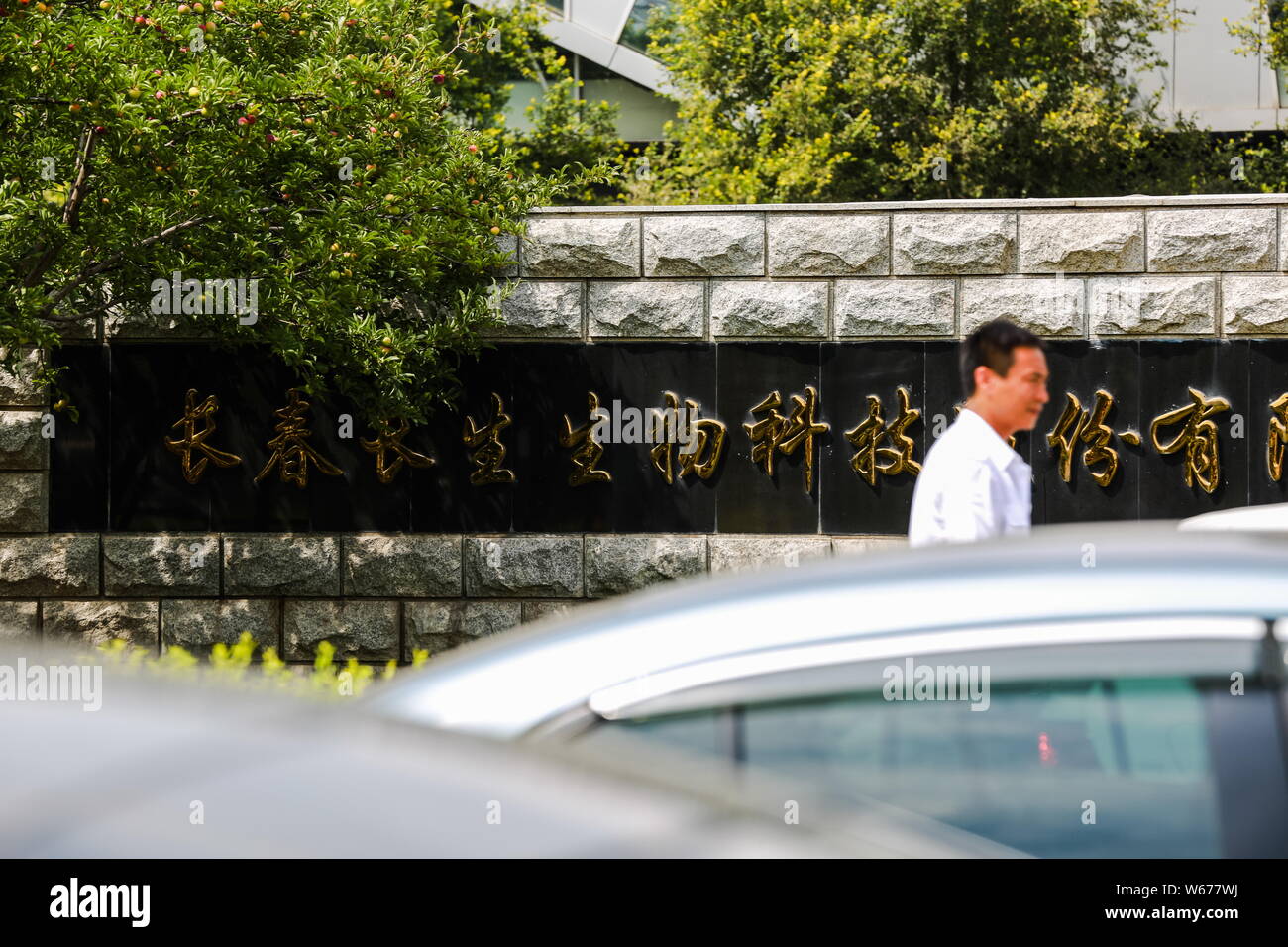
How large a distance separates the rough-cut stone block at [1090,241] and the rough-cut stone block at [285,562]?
425 centimetres

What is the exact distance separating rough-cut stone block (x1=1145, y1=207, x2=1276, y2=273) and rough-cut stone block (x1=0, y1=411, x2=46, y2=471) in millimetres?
6244

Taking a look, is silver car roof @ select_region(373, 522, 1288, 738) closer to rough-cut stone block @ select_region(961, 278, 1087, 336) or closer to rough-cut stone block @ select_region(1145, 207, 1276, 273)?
rough-cut stone block @ select_region(961, 278, 1087, 336)

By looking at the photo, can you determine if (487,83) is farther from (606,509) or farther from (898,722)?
(898,722)

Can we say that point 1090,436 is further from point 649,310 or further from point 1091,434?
point 649,310

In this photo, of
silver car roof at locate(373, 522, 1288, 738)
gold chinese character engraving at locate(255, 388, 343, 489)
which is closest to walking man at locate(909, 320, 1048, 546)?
silver car roof at locate(373, 522, 1288, 738)

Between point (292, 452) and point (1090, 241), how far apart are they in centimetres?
455

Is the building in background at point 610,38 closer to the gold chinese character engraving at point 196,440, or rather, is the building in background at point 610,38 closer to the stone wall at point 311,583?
the gold chinese character engraving at point 196,440

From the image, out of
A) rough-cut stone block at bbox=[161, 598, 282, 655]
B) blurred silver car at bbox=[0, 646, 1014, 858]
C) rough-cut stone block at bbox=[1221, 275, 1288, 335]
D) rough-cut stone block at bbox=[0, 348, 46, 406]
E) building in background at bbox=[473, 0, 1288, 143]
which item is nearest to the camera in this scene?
blurred silver car at bbox=[0, 646, 1014, 858]

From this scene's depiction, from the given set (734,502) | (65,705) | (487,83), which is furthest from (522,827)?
(487,83)

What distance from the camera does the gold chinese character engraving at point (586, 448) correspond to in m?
6.88

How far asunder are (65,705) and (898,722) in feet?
2.95

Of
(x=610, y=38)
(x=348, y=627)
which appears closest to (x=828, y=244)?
(x=348, y=627)

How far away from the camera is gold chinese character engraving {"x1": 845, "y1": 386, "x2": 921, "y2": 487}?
6742 millimetres

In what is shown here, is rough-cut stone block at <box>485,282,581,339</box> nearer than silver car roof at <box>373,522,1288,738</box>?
No
